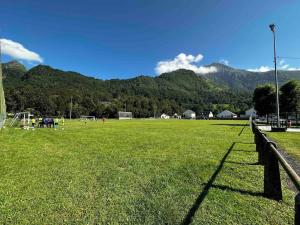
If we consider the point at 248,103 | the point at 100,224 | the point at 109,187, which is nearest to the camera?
the point at 100,224

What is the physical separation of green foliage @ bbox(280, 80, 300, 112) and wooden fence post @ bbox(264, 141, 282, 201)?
39078 millimetres

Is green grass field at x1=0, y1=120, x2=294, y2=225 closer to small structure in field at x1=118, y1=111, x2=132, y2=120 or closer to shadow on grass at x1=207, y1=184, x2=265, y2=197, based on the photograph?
shadow on grass at x1=207, y1=184, x2=265, y2=197

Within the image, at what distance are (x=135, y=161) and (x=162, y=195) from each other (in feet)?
10.6

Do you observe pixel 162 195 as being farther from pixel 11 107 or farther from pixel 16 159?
pixel 11 107

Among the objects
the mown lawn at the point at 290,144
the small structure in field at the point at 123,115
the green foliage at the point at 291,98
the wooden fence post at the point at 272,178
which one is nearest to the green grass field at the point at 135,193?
the wooden fence post at the point at 272,178

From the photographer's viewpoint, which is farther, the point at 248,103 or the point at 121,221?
the point at 248,103

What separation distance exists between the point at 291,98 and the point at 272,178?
39405 millimetres

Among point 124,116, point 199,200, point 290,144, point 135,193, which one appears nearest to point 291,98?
point 290,144

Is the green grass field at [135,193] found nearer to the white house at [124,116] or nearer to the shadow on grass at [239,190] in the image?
the shadow on grass at [239,190]

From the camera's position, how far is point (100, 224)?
3.53 m

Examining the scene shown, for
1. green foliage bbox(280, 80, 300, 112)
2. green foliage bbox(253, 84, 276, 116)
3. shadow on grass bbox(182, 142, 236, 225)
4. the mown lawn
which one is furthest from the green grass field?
green foliage bbox(253, 84, 276, 116)

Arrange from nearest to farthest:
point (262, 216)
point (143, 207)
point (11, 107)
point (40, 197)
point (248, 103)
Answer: point (262, 216), point (143, 207), point (40, 197), point (11, 107), point (248, 103)

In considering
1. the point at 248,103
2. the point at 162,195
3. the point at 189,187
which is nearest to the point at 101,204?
the point at 162,195

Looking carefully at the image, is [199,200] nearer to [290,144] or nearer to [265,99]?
[290,144]
